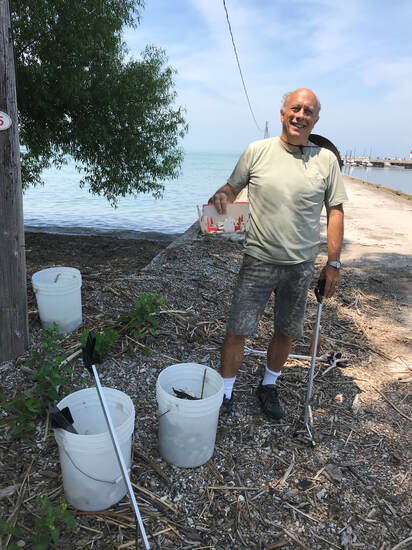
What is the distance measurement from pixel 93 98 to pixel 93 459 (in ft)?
25.7

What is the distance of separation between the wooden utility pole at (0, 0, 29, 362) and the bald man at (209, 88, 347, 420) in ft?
5.97

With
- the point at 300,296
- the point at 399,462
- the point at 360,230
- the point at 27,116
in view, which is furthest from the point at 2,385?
the point at 360,230

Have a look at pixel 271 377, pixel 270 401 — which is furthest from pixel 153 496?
pixel 271 377

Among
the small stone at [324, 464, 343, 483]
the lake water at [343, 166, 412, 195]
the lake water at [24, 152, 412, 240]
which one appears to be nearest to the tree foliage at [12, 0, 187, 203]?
the lake water at [24, 152, 412, 240]

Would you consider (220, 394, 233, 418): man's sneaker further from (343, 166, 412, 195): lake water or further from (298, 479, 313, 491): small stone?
(343, 166, 412, 195): lake water

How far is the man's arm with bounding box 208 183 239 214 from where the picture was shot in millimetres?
3056

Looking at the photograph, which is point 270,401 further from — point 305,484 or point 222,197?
point 222,197

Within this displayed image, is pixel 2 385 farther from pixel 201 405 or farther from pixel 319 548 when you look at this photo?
pixel 319 548

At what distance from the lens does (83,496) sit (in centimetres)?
236

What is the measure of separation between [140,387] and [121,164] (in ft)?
23.1

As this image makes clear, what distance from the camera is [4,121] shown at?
3258mm

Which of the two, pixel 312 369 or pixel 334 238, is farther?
pixel 312 369

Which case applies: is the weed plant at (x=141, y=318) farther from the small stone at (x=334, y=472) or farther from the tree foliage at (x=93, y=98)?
the tree foliage at (x=93, y=98)

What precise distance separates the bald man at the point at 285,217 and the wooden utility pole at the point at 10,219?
71.7 inches
